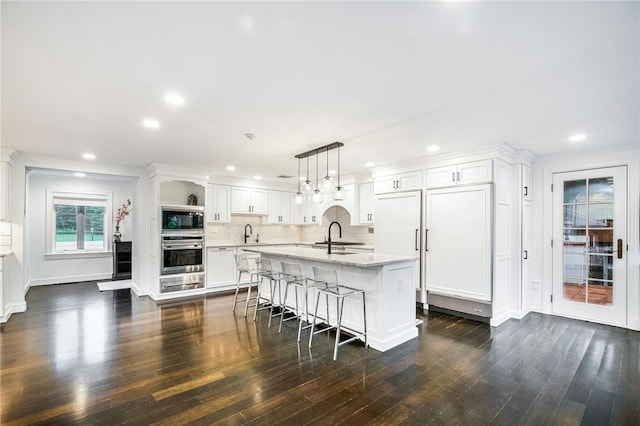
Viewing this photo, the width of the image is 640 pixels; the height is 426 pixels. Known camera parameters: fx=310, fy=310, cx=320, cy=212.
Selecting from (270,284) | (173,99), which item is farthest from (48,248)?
(173,99)

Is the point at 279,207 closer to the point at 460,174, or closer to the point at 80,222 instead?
the point at 460,174

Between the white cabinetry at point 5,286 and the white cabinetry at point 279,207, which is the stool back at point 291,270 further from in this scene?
the white cabinetry at point 5,286

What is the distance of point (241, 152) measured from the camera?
467cm

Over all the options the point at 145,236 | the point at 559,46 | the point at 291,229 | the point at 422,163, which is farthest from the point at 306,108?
the point at 291,229

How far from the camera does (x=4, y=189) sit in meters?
4.52

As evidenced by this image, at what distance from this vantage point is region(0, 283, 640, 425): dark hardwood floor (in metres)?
2.27

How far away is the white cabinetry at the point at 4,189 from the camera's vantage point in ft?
14.7

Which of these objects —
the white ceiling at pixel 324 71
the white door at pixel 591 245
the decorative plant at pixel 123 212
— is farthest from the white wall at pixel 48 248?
the white door at pixel 591 245

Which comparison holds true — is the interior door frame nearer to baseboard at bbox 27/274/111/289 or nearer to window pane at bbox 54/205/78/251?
baseboard at bbox 27/274/111/289

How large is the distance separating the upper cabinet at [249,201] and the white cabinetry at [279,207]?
14 cm

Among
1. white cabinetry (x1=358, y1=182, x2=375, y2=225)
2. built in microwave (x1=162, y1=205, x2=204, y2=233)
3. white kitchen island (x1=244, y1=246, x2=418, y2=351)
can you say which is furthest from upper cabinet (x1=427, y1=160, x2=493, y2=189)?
built in microwave (x1=162, y1=205, x2=204, y2=233)

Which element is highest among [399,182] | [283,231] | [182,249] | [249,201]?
[399,182]

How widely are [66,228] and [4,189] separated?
3.24 m

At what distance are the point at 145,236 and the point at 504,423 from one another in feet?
20.3
